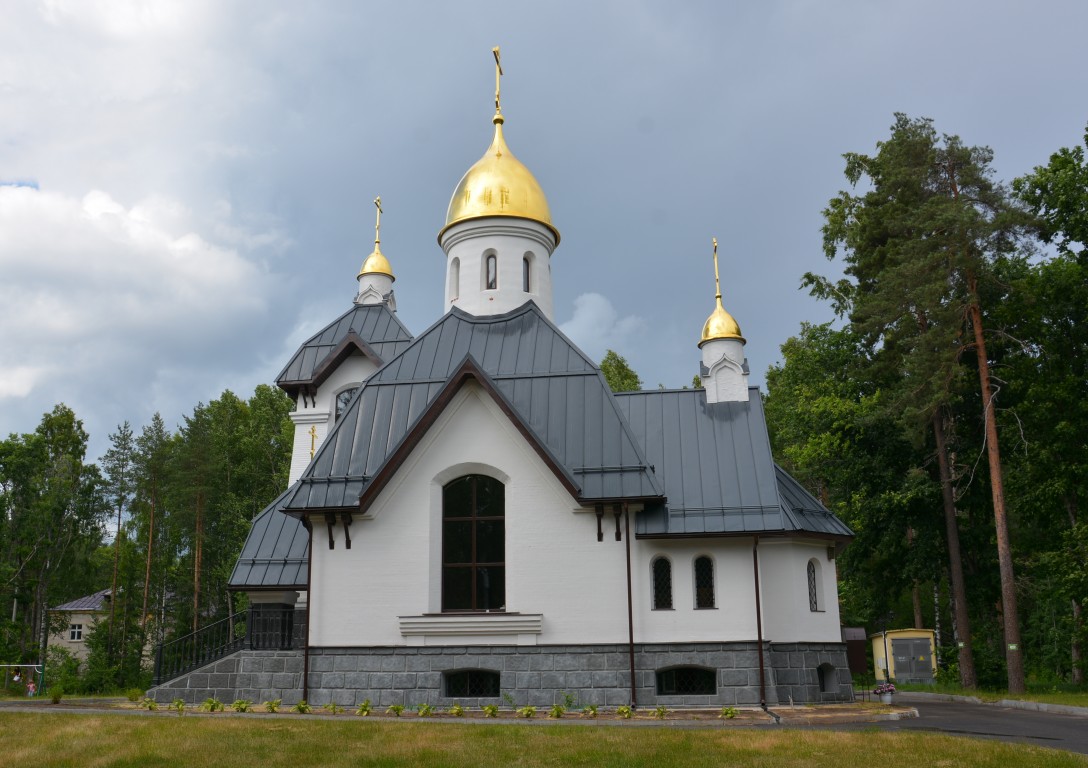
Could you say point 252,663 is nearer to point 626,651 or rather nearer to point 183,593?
point 626,651

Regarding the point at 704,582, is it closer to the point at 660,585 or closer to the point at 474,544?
the point at 660,585

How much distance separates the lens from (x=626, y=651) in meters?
18.0

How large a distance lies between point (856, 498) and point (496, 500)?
1375 centimetres

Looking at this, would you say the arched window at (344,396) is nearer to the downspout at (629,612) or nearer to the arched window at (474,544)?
the arched window at (474,544)

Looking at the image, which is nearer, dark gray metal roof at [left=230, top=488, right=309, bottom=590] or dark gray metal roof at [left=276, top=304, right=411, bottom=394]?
dark gray metal roof at [left=230, top=488, right=309, bottom=590]

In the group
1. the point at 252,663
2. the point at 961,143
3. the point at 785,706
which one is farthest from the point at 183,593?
the point at 961,143

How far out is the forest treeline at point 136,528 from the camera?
1622 inches

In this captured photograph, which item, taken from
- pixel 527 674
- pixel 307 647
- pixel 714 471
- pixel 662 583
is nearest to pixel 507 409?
pixel 714 471

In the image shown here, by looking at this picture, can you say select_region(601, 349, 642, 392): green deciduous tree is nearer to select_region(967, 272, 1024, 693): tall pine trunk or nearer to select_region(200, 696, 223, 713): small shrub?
select_region(967, 272, 1024, 693): tall pine trunk

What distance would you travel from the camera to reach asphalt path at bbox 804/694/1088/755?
1302cm

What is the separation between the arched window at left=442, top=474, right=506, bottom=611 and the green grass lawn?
5260 millimetres

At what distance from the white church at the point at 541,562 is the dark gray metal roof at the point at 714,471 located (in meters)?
0.05

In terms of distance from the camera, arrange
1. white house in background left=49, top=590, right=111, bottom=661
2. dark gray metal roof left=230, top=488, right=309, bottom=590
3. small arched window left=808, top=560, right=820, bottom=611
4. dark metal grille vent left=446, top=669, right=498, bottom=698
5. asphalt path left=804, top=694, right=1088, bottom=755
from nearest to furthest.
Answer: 1. asphalt path left=804, top=694, right=1088, bottom=755
2. dark metal grille vent left=446, top=669, right=498, bottom=698
3. small arched window left=808, top=560, right=820, bottom=611
4. dark gray metal roof left=230, top=488, right=309, bottom=590
5. white house in background left=49, top=590, right=111, bottom=661

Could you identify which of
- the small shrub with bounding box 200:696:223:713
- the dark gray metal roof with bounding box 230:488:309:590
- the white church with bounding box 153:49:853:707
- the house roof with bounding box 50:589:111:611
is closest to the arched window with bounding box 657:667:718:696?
the white church with bounding box 153:49:853:707
